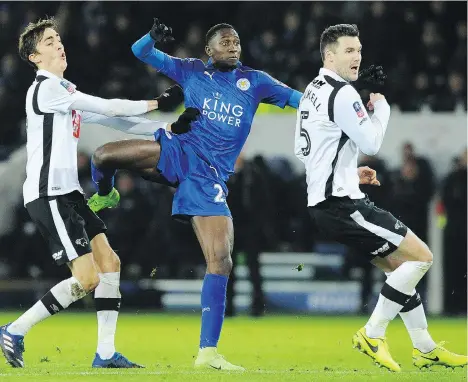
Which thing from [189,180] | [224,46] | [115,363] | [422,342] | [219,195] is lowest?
[115,363]

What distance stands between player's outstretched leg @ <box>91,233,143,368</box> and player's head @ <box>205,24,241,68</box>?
1.72m

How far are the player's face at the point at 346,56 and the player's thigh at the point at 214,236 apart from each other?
4.92 feet

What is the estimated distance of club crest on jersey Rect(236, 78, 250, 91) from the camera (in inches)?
349

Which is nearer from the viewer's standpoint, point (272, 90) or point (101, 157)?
point (101, 157)

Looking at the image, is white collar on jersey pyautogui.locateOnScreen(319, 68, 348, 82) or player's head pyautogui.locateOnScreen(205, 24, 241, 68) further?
player's head pyautogui.locateOnScreen(205, 24, 241, 68)

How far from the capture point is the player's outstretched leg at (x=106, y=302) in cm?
852

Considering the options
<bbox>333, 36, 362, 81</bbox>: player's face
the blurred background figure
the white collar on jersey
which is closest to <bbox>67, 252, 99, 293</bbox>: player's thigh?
the white collar on jersey

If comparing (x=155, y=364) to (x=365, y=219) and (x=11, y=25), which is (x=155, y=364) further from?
(x=11, y=25)

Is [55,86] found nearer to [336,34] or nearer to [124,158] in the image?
[124,158]

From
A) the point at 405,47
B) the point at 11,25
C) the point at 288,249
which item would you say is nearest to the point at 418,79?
the point at 405,47

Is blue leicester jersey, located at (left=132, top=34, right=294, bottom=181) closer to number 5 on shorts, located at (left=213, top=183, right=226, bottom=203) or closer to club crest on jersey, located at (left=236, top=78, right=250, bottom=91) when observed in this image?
club crest on jersey, located at (left=236, top=78, right=250, bottom=91)

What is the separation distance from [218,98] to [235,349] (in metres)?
2.94

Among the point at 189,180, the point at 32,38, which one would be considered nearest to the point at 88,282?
the point at 189,180

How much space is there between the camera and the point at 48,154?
8.20m
